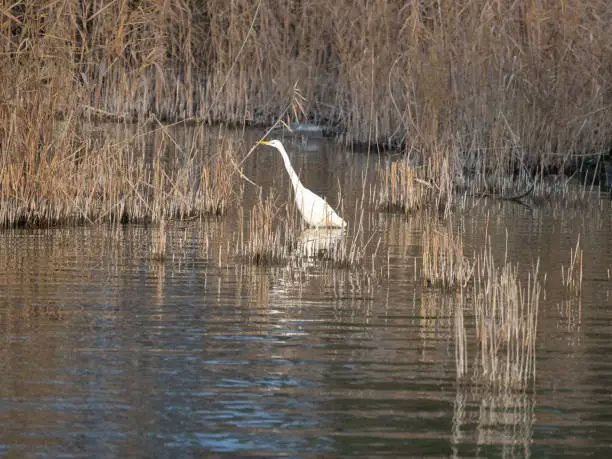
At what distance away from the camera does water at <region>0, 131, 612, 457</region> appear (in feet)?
→ 17.7

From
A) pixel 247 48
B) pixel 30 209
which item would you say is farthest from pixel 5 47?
pixel 247 48

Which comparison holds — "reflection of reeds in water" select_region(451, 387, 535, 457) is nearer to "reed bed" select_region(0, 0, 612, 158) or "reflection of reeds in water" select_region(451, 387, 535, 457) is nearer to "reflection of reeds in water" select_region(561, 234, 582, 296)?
"reflection of reeds in water" select_region(561, 234, 582, 296)

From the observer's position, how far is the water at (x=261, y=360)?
17.7 ft

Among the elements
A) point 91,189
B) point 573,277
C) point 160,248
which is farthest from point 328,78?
point 573,277

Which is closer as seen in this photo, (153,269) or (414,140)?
(153,269)

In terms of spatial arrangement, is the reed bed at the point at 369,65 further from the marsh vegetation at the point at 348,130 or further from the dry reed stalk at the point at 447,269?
the dry reed stalk at the point at 447,269

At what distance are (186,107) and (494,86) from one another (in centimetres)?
891

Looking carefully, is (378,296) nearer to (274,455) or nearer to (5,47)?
(274,455)

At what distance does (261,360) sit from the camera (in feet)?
22.0

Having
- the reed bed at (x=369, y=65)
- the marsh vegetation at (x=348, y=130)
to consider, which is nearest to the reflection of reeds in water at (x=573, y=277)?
the marsh vegetation at (x=348, y=130)

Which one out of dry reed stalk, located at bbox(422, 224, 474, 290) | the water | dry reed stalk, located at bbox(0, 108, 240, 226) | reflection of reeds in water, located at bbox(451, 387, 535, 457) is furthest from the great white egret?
reflection of reeds in water, located at bbox(451, 387, 535, 457)

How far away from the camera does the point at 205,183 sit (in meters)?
→ 12.5

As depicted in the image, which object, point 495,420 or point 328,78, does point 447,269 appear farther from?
point 328,78

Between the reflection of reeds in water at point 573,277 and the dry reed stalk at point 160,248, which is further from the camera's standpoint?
the dry reed stalk at point 160,248
